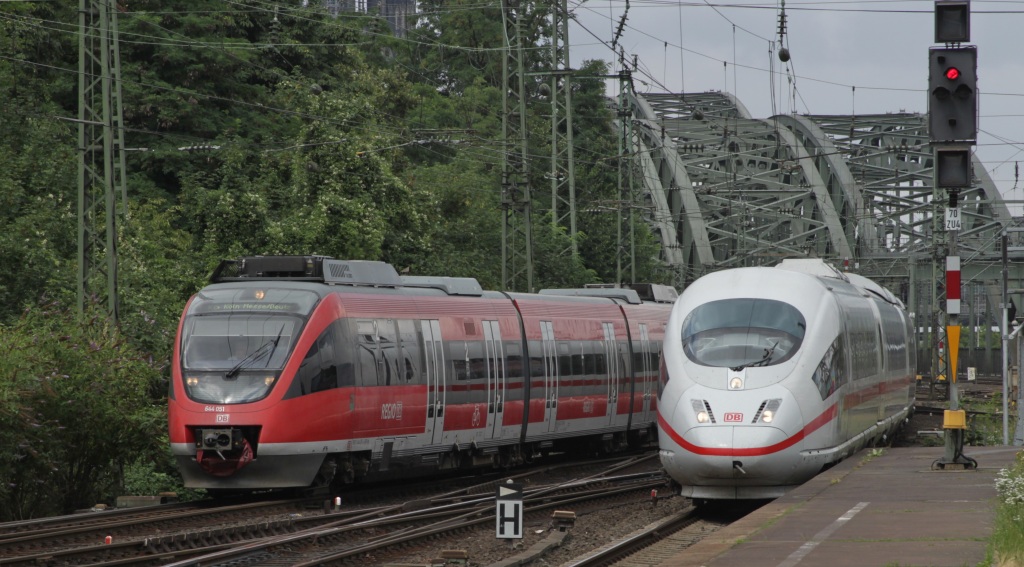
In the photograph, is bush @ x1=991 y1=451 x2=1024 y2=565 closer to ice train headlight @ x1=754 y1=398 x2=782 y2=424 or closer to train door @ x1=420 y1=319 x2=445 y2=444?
ice train headlight @ x1=754 y1=398 x2=782 y2=424

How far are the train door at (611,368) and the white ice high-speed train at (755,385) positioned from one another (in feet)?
28.8

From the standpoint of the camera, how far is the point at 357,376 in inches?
761

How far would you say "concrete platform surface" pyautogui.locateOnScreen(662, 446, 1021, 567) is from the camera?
436 inches

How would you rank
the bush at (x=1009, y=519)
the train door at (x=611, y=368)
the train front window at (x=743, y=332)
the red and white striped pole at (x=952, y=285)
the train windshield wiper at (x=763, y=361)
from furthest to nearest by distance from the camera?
the train door at (x=611, y=368) → the red and white striped pole at (x=952, y=285) → the train front window at (x=743, y=332) → the train windshield wiper at (x=763, y=361) → the bush at (x=1009, y=519)

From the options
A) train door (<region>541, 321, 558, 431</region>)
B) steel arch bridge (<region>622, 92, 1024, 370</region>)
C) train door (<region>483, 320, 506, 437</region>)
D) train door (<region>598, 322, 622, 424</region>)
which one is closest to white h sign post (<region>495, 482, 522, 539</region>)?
train door (<region>483, 320, 506, 437</region>)

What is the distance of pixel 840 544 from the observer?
11.8m

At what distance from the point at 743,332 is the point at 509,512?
4255 millimetres

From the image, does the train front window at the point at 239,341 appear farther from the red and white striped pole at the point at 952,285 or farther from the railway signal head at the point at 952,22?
the railway signal head at the point at 952,22

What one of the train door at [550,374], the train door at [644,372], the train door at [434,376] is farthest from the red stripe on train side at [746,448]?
the train door at [644,372]

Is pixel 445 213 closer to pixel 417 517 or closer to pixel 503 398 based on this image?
pixel 503 398

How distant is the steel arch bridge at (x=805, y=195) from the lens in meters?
74.8

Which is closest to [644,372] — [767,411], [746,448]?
[767,411]

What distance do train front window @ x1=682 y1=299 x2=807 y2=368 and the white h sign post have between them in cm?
343

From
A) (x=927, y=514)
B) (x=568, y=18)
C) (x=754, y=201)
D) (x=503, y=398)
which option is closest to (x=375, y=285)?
(x=503, y=398)
